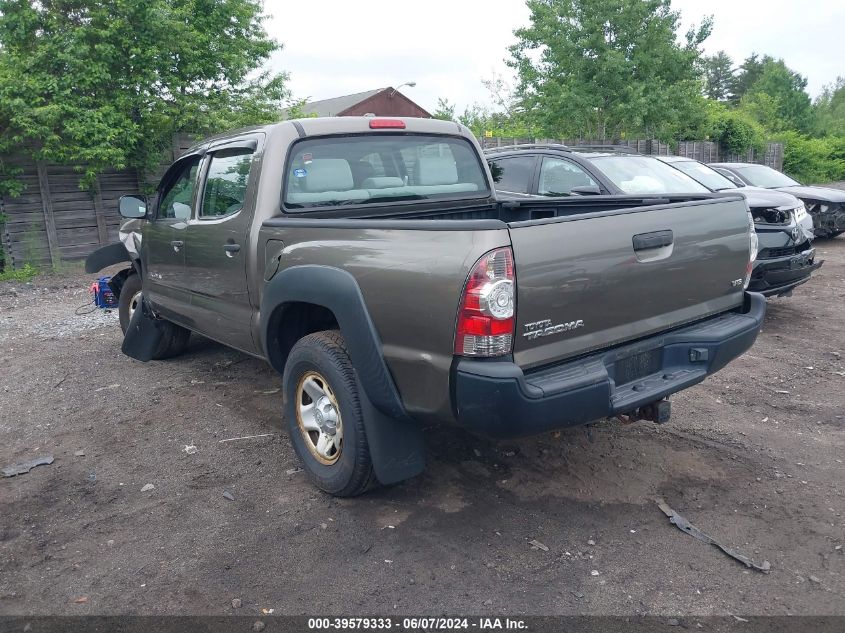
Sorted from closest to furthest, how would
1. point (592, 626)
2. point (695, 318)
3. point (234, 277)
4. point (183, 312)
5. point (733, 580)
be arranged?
point (592, 626) < point (733, 580) < point (695, 318) < point (234, 277) < point (183, 312)

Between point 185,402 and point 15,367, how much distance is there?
2.31 m

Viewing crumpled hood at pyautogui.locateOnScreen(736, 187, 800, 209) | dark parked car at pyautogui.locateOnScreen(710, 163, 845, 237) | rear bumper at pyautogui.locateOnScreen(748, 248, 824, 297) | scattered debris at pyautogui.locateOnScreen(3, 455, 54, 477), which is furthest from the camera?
dark parked car at pyautogui.locateOnScreen(710, 163, 845, 237)

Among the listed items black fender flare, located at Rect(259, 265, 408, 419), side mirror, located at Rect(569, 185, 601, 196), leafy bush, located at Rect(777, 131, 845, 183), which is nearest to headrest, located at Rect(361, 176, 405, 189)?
black fender flare, located at Rect(259, 265, 408, 419)

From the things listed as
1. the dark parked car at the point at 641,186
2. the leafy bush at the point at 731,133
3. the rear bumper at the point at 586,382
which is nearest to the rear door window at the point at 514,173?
the dark parked car at the point at 641,186

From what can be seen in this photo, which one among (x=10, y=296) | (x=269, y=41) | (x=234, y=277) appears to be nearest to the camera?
(x=234, y=277)

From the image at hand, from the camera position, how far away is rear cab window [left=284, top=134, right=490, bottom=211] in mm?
4387

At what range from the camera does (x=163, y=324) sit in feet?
21.1

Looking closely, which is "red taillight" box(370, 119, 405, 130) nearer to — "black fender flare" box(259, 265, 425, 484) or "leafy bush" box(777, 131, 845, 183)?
"black fender flare" box(259, 265, 425, 484)

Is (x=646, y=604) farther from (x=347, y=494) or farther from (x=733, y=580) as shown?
(x=347, y=494)

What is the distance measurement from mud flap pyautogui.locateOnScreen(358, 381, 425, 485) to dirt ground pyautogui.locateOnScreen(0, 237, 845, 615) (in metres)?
0.31

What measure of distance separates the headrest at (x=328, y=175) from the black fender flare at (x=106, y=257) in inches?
123

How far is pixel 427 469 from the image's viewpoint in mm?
4223

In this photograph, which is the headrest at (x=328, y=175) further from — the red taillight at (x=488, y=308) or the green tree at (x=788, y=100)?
the green tree at (x=788, y=100)

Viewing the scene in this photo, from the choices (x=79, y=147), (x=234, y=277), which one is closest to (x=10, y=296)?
(x=79, y=147)
